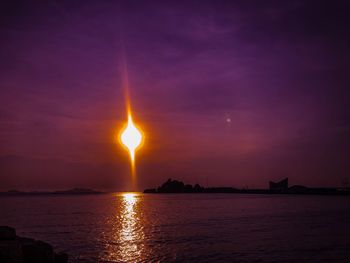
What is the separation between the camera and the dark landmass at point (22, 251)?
20.6 metres

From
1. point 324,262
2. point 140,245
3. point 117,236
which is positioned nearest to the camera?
point 324,262

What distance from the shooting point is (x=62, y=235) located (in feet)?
153

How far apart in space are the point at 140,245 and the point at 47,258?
1421 centimetres

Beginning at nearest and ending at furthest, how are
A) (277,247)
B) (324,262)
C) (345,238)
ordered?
(324,262) → (277,247) → (345,238)

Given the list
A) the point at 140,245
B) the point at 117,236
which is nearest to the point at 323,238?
the point at 140,245

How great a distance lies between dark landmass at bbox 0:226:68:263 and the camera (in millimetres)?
20641

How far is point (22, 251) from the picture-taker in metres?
22.3

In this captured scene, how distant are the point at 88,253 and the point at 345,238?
27642 mm

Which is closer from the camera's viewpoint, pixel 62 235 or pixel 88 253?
pixel 88 253

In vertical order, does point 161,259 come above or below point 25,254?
below

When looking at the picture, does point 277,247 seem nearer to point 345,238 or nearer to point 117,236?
point 345,238

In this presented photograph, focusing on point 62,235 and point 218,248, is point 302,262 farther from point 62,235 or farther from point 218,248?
point 62,235

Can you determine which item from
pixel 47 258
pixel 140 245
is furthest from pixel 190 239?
pixel 47 258

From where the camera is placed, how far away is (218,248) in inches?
1350
